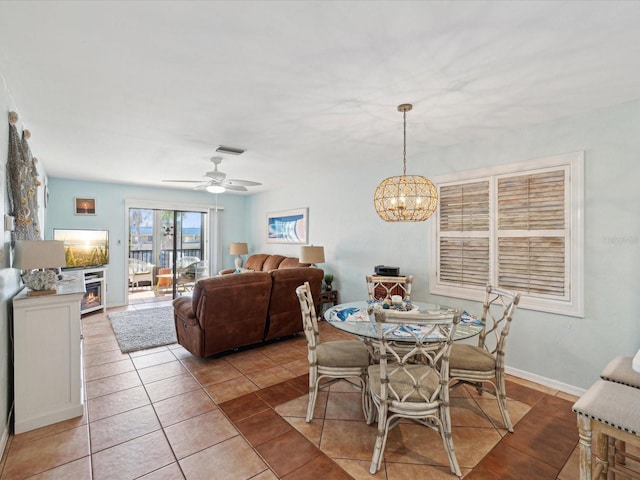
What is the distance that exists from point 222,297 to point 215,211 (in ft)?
14.9

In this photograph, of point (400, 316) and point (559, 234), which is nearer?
point (400, 316)

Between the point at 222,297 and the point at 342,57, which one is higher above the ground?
the point at 342,57

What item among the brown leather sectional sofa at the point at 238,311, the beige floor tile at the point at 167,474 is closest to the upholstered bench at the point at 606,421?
the beige floor tile at the point at 167,474

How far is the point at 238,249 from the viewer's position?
24.1 ft

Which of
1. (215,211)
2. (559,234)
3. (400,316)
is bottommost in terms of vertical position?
(400,316)

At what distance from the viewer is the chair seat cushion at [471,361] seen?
2.32m

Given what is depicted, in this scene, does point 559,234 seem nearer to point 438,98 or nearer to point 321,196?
point 438,98

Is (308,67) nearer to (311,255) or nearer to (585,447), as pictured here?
(585,447)

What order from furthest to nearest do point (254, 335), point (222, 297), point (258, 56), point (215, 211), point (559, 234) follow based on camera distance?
point (215, 211), point (254, 335), point (222, 297), point (559, 234), point (258, 56)

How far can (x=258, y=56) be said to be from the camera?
194 cm

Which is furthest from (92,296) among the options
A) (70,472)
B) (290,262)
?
(70,472)

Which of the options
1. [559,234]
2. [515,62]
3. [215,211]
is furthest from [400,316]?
[215,211]

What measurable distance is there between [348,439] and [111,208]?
20.7ft

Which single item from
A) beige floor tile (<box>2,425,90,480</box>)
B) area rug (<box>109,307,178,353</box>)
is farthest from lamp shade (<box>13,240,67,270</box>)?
area rug (<box>109,307,178,353</box>)
